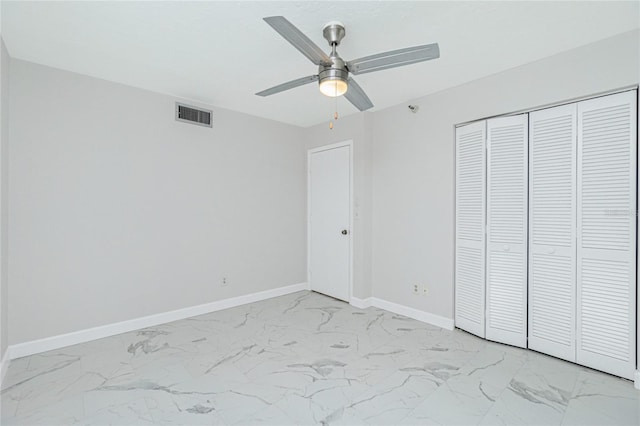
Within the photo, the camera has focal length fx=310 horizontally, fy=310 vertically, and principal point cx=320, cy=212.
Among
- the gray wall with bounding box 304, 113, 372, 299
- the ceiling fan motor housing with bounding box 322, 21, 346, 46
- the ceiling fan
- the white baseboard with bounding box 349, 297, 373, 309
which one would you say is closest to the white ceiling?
the ceiling fan motor housing with bounding box 322, 21, 346, 46

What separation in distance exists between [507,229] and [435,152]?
1.08m

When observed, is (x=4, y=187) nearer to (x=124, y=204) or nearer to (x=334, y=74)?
(x=124, y=204)

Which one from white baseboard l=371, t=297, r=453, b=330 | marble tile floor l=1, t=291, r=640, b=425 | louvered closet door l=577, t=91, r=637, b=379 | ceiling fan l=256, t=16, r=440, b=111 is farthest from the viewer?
white baseboard l=371, t=297, r=453, b=330

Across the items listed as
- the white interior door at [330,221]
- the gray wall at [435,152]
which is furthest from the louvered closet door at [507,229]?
the white interior door at [330,221]

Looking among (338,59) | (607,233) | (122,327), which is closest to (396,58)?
(338,59)

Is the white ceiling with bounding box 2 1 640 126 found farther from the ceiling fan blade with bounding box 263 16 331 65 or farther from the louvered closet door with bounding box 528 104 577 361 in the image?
the louvered closet door with bounding box 528 104 577 361

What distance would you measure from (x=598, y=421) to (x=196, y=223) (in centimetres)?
382

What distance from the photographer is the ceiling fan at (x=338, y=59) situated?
1681 mm

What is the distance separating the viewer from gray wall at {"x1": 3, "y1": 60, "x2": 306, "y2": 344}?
270cm

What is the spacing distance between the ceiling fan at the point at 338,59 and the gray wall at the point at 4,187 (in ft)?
7.03

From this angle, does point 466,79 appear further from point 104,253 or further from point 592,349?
point 104,253

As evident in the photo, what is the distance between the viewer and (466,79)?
3014mm

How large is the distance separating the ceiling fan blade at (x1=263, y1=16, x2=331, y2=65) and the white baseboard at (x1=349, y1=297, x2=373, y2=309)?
295cm

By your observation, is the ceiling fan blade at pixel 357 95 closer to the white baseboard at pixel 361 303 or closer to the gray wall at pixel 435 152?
the gray wall at pixel 435 152
